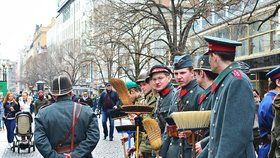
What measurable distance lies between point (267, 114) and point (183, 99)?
136 centimetres

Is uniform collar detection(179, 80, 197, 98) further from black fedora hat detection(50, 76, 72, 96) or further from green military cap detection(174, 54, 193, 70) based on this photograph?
black fedora hat detection(50, 76, 72, 96)

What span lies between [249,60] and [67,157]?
24989 millimetres

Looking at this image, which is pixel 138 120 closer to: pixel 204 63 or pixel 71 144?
pixel 71 144

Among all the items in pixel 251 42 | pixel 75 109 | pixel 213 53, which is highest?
pixel 251 42

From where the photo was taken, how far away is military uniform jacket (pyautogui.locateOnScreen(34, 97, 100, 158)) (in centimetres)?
591

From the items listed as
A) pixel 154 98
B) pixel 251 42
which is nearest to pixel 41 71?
pixel 251 42

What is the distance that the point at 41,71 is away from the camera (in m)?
86.1

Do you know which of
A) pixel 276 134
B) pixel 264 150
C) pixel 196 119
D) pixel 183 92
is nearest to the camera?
pixel 196 119

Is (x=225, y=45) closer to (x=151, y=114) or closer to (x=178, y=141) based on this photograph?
(x=178, y=141)

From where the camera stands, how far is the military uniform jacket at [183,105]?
19.2 feet

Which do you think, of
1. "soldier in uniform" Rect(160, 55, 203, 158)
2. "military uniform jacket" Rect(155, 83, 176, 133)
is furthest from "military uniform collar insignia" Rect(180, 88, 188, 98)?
"military uniform jacket" Rect(155, 83, 176, 133)

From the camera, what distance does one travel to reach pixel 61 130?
19.5 feet

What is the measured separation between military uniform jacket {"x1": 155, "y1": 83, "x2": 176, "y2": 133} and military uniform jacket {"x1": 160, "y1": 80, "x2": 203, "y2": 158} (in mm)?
615

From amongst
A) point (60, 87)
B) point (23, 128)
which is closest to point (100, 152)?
point (23, 128)
